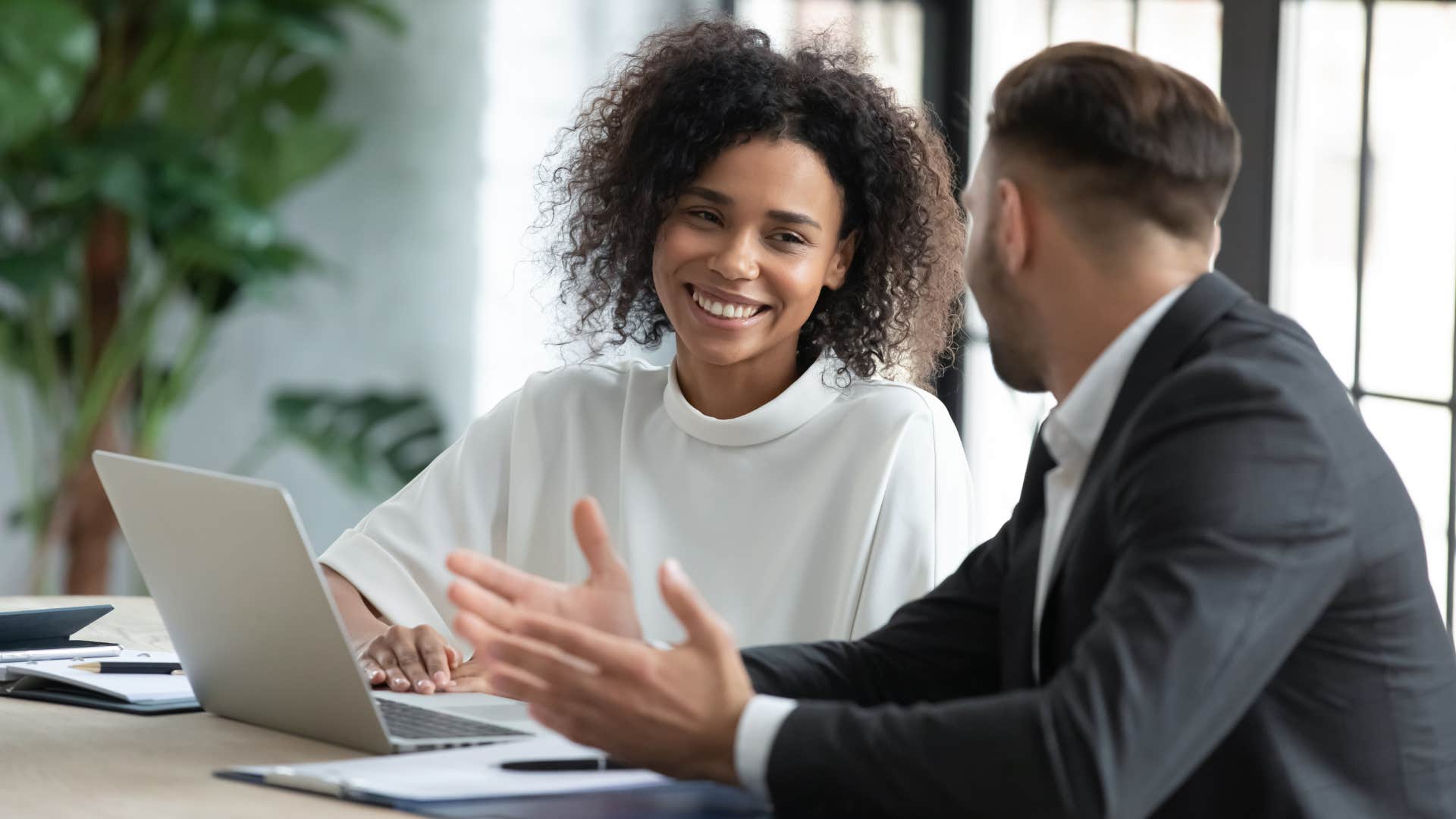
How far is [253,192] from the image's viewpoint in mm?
4363

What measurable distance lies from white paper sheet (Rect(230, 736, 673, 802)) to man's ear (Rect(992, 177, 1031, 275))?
48cm

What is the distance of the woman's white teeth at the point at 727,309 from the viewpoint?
2109mm

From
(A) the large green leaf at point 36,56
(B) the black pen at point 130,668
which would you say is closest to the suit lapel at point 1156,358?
(B) the black pen at point 130,668

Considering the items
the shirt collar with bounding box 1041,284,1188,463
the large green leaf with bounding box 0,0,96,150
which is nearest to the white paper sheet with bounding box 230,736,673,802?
the shirt collar with bounding box 1041,284,1188,463

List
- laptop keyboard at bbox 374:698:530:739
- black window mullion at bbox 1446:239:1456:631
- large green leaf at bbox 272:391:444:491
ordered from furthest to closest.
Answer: large green leaf at bbox 272:391:444:491
black window mullion at bbox 1446:239:1456:631
laptop keyboard at bbox 374:698:530:739

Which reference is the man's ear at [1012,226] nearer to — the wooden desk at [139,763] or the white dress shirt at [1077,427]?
the white dress shirt at [1077,427]

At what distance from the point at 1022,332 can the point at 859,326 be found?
89cm

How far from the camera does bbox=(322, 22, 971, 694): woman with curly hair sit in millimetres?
2086

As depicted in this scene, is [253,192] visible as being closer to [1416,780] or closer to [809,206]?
[809,206]

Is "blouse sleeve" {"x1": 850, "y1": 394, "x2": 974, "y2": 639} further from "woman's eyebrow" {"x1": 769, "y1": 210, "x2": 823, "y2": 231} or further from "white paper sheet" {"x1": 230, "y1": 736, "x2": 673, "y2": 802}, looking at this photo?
"white paper sheet" {"x1": 230, "y1": 736, "x2": 673, "y2": 802}

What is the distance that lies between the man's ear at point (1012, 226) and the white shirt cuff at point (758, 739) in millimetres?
401

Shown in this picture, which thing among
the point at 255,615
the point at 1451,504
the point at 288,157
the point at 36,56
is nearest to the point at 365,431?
the point at 288,157

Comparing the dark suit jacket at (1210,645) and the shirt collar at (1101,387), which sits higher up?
the shirt collar at (1101,387)

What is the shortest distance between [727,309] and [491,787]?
0.97 meters
